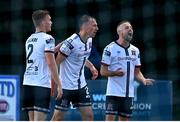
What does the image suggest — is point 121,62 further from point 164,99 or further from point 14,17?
point 14,17

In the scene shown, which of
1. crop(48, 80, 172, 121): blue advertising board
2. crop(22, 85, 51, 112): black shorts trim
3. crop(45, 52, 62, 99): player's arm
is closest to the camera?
crop(45, 52, 62, 99): player's arm

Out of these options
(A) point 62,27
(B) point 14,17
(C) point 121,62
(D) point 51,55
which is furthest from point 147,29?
(D) point 51,55

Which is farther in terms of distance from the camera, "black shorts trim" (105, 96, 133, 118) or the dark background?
the dark background

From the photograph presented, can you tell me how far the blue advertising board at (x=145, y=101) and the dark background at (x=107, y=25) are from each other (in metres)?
1.72

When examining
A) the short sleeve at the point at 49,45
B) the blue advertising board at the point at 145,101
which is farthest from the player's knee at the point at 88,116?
the blue advertising board at the point at 145,101

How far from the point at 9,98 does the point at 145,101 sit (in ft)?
6.83

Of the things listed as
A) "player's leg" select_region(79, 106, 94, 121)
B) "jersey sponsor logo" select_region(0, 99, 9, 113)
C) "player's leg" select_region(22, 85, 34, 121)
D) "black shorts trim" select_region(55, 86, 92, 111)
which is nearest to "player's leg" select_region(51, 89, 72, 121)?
"black shorts trim" select_region(55, 86, 92, 111)

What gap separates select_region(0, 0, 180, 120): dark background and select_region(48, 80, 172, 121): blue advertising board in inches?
67.7

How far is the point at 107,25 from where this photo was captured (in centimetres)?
1016

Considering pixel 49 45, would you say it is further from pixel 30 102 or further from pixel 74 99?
pixel 74 99

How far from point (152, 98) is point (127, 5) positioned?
7.87 feet

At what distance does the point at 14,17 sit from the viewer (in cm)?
1020

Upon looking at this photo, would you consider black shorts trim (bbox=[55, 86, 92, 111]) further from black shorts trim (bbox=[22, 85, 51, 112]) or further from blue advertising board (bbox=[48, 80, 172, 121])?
blue advertising board (bbox=[48, 80, 172, 121])

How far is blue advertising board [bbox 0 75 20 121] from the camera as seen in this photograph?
6379 mm
